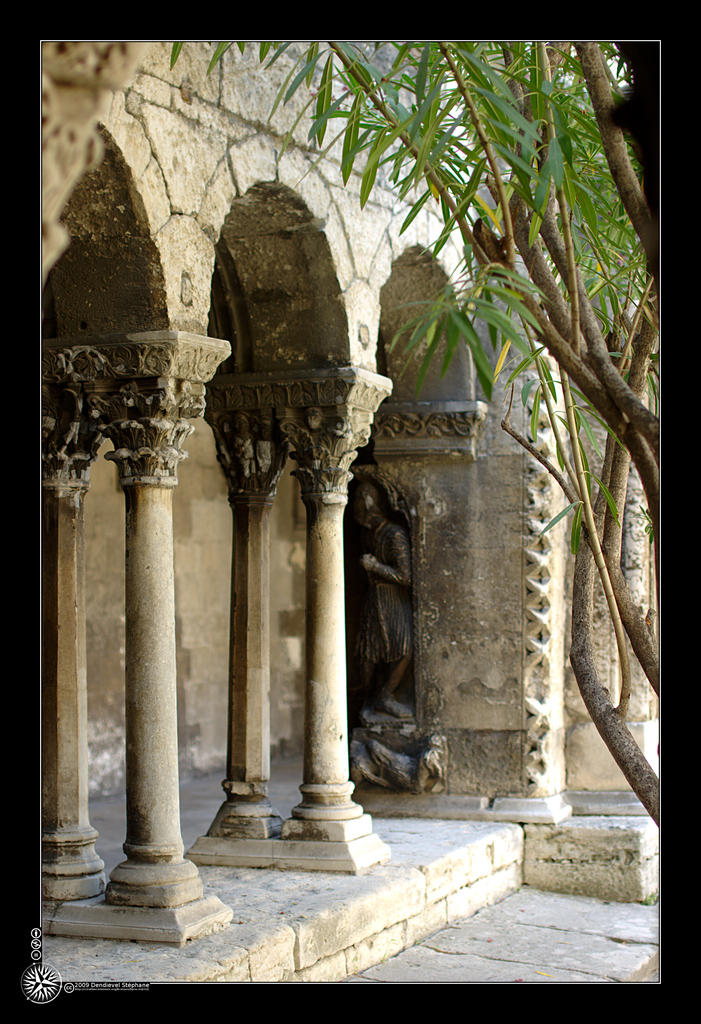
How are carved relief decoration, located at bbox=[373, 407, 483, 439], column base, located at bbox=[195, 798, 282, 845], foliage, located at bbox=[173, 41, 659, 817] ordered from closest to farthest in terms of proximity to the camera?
foliage, located at bbox=[173, 41, 659, 817] → column base, located at bbox=[195, 798, 282, 845] → carved relief decoration, located at bbox=[373, 407, 483, 439]

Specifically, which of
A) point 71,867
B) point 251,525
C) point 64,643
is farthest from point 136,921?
point 251,525

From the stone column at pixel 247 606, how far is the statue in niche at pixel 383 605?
3.82ft

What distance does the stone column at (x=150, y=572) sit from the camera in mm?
3701

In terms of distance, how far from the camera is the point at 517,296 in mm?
1813

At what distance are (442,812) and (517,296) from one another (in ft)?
14.8

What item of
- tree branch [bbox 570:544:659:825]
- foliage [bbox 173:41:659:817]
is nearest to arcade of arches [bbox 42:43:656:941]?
foliage [bbox 173:41:659:817]

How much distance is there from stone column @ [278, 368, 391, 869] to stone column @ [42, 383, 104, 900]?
1.12 m

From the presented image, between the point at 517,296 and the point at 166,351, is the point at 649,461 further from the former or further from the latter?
the point at 166,351

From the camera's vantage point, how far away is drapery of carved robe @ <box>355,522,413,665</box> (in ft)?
19.9

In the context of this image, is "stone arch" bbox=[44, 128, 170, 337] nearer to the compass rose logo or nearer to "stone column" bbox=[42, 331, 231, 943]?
"stone column" bbox=[42, 331, 231, 943]

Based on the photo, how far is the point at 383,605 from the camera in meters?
6.12

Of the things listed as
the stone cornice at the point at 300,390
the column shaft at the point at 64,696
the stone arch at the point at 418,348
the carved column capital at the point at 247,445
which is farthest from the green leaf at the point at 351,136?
the stone arch at the point at 418,348
